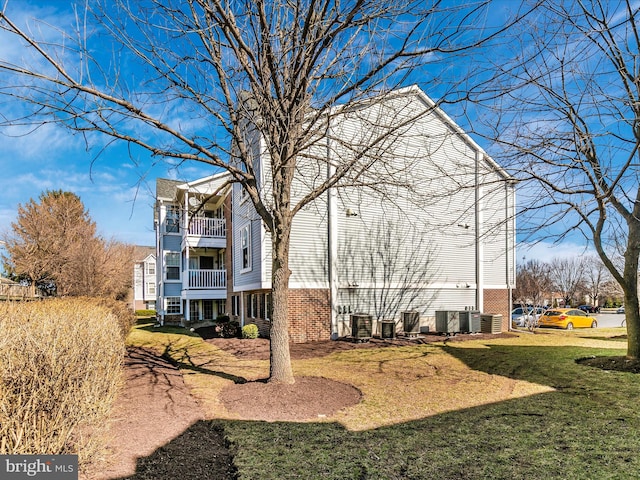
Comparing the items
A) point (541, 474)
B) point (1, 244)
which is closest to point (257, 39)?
point (541, 474)

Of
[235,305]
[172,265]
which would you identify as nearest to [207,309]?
[172,265]

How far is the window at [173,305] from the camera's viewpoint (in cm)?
2889

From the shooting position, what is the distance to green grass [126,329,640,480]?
13.5ft

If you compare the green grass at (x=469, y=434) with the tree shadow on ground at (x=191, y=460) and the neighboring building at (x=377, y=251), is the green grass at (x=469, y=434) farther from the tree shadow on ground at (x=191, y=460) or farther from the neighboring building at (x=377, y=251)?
the neighboring building at (x=377, y=251)

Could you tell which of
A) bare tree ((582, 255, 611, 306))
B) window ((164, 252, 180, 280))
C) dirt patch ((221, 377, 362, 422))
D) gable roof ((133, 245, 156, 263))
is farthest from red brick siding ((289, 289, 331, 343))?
gable roof ((133, 245, 156, 263))

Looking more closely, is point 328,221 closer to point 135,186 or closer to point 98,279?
point 135,186

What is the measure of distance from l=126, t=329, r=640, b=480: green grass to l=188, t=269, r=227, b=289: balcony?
1619 cm

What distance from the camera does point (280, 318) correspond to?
7812 mm

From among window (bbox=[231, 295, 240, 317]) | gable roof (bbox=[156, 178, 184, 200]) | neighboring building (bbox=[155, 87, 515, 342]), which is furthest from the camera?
gable roof (bbox=[156, 178, 184, 200])

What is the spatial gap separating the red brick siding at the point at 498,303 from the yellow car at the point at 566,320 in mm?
8091

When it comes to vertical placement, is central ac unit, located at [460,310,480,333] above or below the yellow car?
above

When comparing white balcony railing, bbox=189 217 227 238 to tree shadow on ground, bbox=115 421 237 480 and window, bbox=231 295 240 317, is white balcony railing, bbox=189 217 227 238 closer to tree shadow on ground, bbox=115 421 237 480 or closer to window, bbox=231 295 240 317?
window, bbox=231 295 240 317

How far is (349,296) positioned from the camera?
16031 millimetres

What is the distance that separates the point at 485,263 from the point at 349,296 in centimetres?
800
